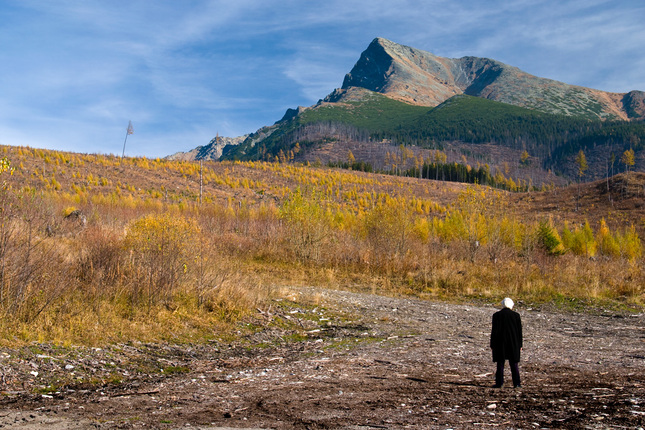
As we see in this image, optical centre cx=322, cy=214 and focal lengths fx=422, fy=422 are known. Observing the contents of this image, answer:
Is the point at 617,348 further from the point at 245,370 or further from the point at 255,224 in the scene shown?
the point at 255,224

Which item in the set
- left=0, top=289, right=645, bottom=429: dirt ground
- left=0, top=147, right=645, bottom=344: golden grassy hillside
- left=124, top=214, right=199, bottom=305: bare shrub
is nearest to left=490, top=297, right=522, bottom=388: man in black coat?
left=0, top=289, right=645, bottom=429: dirt ground

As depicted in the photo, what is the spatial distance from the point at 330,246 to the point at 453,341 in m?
16.0

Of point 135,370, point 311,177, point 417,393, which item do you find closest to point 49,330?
point 135,370

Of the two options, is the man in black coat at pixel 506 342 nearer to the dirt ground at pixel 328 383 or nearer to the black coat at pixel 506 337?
the black coat at pixel 506 337

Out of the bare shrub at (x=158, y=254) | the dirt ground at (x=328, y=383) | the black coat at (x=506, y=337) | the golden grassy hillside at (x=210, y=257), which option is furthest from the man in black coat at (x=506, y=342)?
the bare shrub at (x=158, y=254)

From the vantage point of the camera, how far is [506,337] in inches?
248

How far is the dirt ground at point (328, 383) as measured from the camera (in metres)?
4.77

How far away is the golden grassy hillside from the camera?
8.70 meters

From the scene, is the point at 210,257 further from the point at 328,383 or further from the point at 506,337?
the point at 506,337

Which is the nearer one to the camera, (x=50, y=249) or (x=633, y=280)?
(x=50, y=249)

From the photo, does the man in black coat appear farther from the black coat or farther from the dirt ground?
the dirt ground

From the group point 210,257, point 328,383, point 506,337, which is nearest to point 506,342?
point 506,337

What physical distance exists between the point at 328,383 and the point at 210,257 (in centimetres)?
759

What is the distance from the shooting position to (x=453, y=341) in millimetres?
10133
